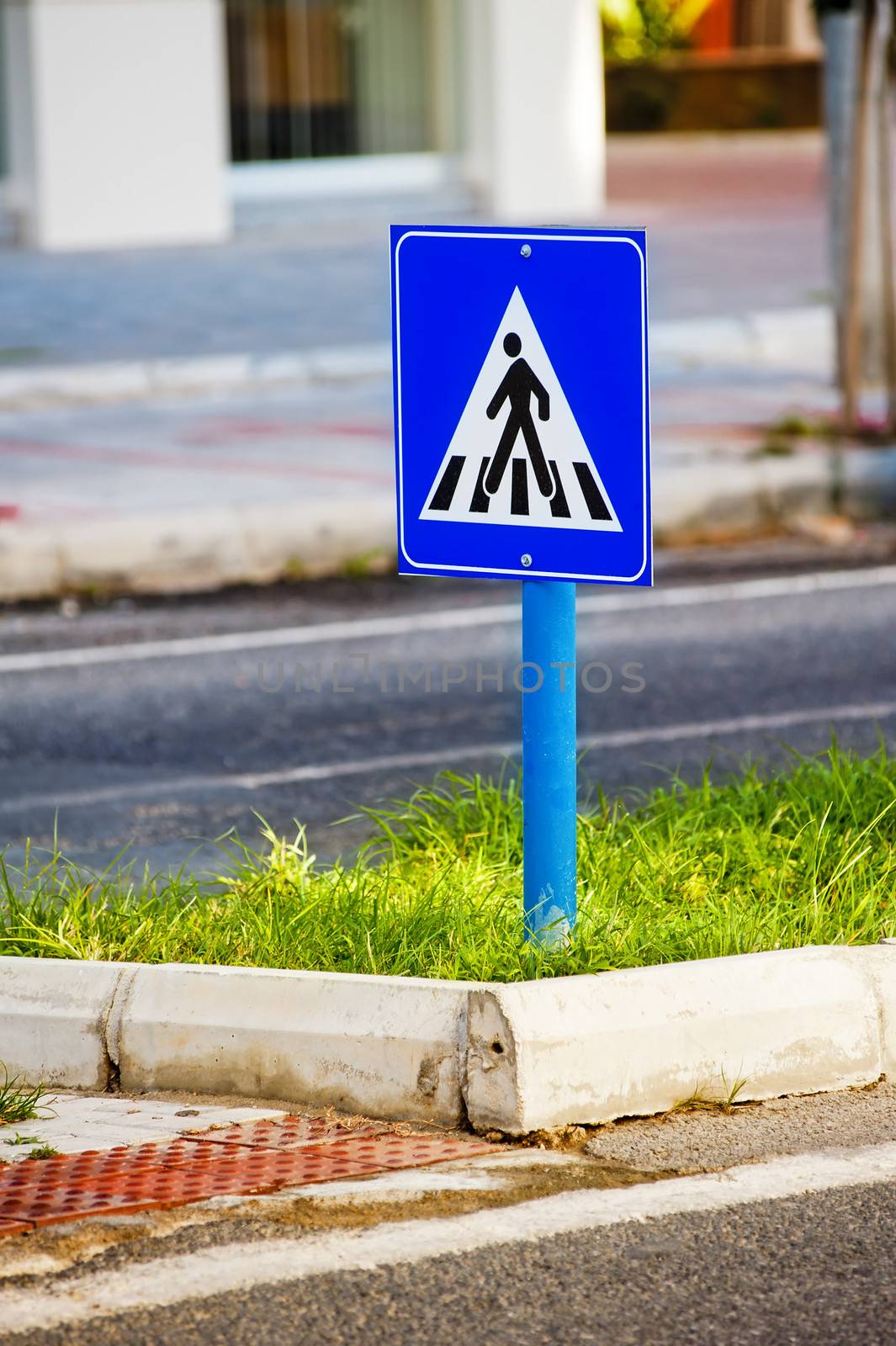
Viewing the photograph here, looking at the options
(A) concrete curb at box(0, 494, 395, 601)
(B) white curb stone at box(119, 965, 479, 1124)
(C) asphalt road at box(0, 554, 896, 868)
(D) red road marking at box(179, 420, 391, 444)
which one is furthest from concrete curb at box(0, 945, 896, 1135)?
(D) red road marking at box(179, 420, 391, 444)

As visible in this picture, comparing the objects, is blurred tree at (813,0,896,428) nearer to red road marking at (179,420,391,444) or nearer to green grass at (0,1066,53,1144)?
red road marking at (179,420,391,444)

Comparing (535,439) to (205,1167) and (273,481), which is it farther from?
(273,481)

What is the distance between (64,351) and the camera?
15.5 m

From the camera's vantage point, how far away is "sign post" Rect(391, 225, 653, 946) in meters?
4.38

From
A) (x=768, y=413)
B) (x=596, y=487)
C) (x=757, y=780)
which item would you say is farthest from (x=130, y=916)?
(x=768, y=413)

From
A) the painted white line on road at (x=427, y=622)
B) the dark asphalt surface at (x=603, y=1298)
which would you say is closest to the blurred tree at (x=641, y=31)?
the painted white line on road at (x=427, y=622)

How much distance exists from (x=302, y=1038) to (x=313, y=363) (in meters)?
11.1

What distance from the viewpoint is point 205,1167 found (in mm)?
4070

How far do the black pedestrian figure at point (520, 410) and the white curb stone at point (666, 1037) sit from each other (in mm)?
960

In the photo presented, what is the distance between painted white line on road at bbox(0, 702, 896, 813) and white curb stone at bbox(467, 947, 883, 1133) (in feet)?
6.70

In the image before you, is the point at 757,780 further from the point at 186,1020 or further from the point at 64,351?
the point at 64,351

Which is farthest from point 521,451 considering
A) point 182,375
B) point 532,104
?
point 532,104

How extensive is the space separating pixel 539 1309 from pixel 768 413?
10689 millimetres

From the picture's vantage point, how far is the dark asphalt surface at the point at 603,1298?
11.4ft
